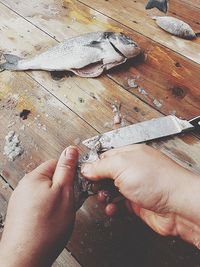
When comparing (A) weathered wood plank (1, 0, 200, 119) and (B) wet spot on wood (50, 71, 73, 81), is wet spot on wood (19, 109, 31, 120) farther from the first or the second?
(A) weathered wood plank (1, 0, 200, 119)

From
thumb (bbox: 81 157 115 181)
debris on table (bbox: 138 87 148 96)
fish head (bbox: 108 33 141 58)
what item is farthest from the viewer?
fish head (bbox: 108 33 141 58)

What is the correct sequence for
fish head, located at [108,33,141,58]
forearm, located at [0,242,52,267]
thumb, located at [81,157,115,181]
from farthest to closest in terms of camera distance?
fish head, located at [108,33,141,58] → thumb, located at [81,157,115,181] → forearm, located at [0,242,52,267]

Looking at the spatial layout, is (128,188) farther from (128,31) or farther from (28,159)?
(128,31)

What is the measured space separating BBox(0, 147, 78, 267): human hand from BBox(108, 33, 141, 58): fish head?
0.74 m

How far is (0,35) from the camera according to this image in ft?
5.89

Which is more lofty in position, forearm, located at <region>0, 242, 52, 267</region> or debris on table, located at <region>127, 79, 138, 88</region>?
debris on table, located at <region>127, 79, 138, 88</region>

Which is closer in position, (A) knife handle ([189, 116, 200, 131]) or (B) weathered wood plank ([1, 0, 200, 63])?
(A) knife handle ([189, 116, 200, 131])

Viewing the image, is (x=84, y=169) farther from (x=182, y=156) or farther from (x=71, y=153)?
(x=182, y=156)

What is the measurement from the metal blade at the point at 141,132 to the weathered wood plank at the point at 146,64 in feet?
0.28

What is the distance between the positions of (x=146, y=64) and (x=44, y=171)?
2.63ft

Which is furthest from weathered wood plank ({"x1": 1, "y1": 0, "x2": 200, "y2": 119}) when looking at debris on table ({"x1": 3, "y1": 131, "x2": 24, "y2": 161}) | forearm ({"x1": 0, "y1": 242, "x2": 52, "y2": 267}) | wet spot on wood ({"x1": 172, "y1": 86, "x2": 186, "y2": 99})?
forearm ({"x1": 0, "y1": 242, "x2": 52, "y2": 267})

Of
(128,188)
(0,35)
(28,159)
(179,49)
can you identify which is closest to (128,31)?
(179,49)

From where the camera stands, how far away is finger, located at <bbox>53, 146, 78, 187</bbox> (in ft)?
3.44

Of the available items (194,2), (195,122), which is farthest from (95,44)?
(194,2)
